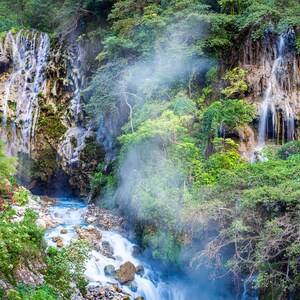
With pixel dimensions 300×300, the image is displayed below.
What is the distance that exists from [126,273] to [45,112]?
41.5ft

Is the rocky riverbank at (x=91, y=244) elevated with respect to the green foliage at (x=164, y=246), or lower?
lower

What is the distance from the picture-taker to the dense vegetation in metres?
8.47

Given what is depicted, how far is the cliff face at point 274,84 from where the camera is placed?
13945 mm

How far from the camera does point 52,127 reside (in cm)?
1945

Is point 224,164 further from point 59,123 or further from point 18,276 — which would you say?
point 59,123

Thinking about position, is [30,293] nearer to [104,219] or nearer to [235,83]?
[104,219]

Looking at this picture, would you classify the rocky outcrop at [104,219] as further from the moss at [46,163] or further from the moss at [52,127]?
the moss at [52,127]

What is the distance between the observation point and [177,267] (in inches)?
424

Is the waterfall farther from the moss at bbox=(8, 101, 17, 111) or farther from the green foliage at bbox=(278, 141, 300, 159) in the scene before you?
the green foliage at bbox=(278, 141, 300, 159)

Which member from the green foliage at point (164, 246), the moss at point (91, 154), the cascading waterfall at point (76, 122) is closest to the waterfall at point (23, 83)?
the cascading waterfall at point (76, 122)

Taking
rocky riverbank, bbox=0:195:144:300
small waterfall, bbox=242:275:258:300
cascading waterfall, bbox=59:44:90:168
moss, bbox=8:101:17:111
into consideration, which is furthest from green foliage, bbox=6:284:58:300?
moss, bbox=8:101:17:111

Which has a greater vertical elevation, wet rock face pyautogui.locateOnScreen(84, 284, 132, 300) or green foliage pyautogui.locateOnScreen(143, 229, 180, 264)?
green foliage pyautogui.locateOnScreen(143, 229, 180, 264)

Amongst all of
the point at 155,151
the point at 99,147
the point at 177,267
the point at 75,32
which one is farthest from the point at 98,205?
the point at 75,32

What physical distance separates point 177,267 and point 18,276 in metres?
5.78
